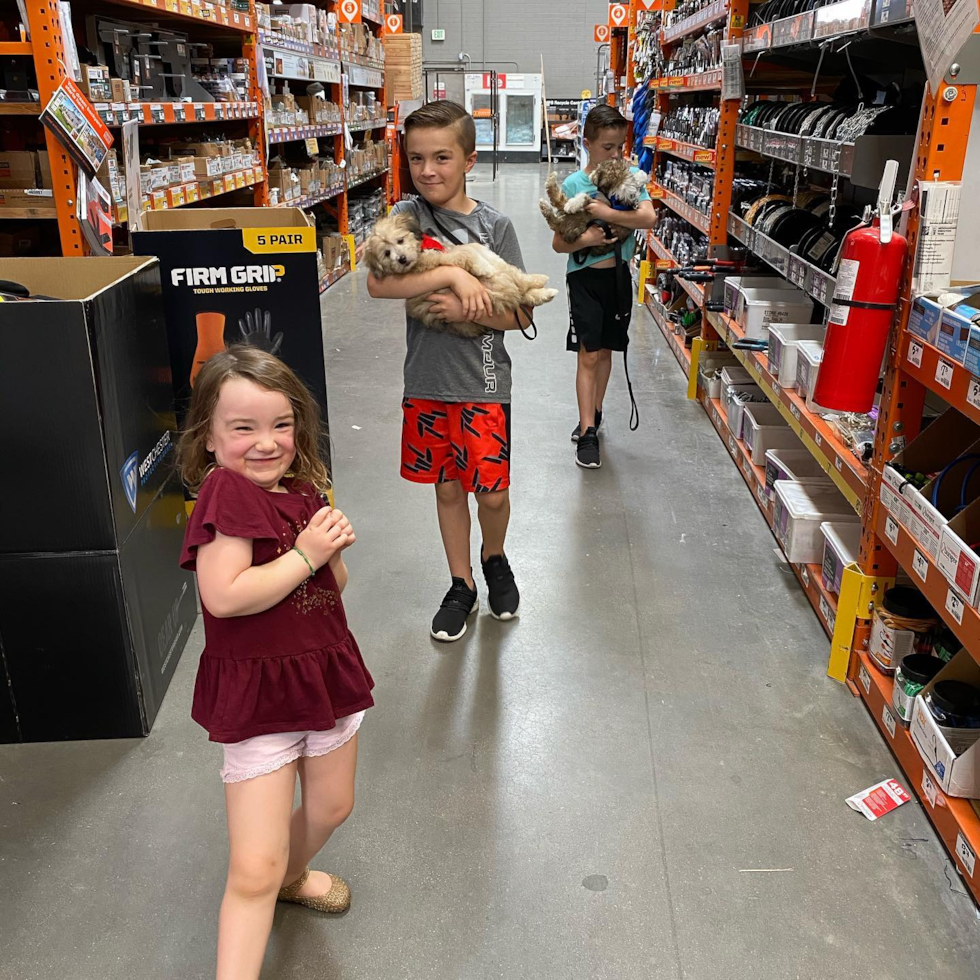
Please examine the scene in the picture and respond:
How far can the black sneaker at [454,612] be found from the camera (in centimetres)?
264

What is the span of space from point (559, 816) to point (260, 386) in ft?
3.89

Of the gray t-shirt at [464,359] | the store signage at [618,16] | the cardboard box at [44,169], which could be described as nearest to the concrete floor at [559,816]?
the gray t-shirt at [464,359]

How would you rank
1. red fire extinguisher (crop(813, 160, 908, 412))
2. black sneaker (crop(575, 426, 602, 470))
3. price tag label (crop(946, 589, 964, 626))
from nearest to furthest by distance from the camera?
price tag label (crop(946, 589, 964, 626)) < red fire extinguisher (crop(813, 160, 908, 412)) < black sneaker (crop(575, 426, 602, 470))

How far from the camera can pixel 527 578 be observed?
304cm

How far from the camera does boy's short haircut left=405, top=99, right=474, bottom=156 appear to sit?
7.02 feet

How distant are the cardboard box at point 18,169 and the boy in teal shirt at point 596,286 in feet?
6.53

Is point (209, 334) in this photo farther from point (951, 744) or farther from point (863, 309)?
point (951, 744)

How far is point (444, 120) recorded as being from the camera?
7.03 ft

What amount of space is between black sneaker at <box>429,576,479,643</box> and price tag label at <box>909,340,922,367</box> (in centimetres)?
139

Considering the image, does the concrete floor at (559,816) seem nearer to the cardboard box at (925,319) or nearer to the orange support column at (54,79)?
the cardboard box at (925,319)

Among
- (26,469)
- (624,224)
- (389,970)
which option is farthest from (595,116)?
(389,970)

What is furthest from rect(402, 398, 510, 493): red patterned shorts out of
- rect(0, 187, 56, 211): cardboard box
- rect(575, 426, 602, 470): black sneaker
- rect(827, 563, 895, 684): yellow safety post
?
→ rect(0, 187, 56, 211): cardboard box

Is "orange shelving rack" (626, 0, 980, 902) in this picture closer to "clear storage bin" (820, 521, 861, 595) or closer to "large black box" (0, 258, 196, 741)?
"clear storage bin" (820, 521, 861, 595)

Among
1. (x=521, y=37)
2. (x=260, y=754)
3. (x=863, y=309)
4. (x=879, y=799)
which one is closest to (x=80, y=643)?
(x=260, y=754)
